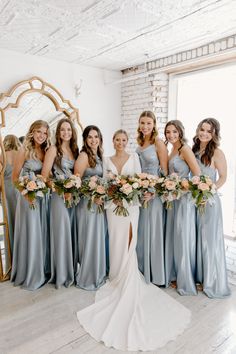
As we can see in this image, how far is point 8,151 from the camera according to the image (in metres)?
3.30

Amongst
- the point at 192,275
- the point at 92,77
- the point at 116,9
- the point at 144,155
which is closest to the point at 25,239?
the point at 144,155

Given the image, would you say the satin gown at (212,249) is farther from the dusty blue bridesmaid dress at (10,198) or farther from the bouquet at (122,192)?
the dusty blue bridesmaid dress at (10,198)

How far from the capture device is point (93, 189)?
2723 millimetres

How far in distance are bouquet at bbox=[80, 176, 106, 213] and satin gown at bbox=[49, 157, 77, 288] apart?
0.91 feet

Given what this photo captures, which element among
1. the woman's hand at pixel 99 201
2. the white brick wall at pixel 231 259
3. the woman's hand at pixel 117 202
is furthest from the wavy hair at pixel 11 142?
the white brick wall at pixel 231 259

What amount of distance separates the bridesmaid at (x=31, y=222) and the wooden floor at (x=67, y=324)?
167 mm

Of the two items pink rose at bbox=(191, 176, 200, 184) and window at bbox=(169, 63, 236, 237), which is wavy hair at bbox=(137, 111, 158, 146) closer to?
pink rose at bbox=(191, 176, 200, 184)

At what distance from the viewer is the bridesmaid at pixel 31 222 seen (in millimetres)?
2947

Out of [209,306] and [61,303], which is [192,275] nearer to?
[209,306]

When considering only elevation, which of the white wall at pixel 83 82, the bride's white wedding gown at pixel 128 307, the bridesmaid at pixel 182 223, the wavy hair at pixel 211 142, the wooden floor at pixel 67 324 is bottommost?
the wooden floor at pixel 67 324

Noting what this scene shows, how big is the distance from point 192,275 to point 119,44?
9.14ft

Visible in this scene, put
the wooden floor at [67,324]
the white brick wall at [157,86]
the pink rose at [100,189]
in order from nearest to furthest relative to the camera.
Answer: the wooden floor at [67,324]
the pink rose at [100,189]
the white brick wall at [157,86]

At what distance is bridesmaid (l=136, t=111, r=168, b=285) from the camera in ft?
9.57

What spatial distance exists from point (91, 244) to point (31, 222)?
26.3 inches
